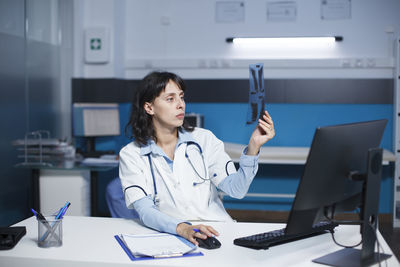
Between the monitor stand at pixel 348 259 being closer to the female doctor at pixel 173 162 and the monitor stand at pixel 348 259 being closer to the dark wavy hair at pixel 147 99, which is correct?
the female doctor at pixel 173 162

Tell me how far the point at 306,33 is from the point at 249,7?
2.01 feet

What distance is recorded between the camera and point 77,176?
11.9 feet

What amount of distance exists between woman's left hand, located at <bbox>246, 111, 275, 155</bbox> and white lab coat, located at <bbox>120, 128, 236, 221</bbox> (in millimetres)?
310

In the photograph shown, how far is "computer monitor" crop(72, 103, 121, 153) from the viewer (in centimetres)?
420

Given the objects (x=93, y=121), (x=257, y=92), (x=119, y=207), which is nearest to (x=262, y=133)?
(x=257, y=92)

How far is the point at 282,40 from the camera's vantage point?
15.0 ft

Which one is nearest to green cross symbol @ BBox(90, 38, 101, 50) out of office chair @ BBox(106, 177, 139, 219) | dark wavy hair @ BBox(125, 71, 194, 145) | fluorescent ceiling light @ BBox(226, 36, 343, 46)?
fluorescent ceiling light @ BBox(226, 36, 343, 46)

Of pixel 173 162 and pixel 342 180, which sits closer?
pixel 342 180

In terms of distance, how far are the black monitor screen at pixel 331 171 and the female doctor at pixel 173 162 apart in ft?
1.50

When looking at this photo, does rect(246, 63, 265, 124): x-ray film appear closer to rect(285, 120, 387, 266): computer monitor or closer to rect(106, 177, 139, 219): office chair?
rect(285, 120, 387, 266): computer monitor

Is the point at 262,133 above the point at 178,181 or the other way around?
above

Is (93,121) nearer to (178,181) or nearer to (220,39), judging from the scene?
(220,39)

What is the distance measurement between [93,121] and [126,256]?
299 centimetres

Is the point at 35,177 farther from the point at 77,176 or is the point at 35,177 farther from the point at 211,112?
the point at 211,112
